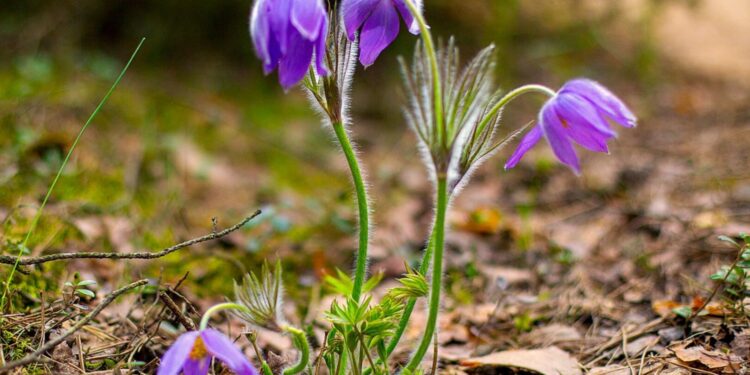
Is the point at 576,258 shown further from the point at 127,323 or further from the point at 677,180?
the point at 127,323

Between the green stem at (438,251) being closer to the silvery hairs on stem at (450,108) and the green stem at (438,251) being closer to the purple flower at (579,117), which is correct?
the silvery hairs on stem at (450,108)

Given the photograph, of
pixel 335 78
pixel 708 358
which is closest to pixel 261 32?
pixel 335 78

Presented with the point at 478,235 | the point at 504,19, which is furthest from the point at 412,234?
the point at 504,19

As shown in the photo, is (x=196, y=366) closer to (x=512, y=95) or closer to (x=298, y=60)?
(x=298, y=60)

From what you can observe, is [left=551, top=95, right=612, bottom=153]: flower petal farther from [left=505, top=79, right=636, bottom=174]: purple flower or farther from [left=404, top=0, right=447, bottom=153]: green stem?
[left=404, top=0, right=447, bottom=153]: green stem

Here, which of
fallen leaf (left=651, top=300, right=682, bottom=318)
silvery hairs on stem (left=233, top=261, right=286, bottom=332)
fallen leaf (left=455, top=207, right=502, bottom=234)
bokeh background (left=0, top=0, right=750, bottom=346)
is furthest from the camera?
fallen leaf (left=455, top=207, right=502, bottom=234)

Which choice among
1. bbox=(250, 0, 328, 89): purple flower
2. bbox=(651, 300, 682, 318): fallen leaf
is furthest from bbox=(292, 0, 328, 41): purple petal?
bbox=(651, 300, 682, 318): fallen leaf
